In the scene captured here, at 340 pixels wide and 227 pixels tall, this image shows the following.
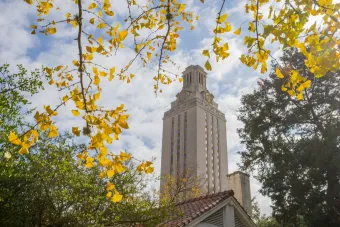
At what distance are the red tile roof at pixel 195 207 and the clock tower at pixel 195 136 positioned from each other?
7068cm

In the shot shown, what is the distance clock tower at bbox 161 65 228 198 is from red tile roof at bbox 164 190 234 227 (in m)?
70.7

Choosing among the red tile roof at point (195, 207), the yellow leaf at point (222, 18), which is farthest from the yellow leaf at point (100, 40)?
the red tile roof at point (195, 207)

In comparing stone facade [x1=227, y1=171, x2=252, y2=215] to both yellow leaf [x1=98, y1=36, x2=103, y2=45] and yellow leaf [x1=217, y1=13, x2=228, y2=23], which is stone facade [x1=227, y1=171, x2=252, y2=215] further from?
yellow leaf [x1=98, y1=36, x2=103, y2=45]

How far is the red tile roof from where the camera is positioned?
11.0 m

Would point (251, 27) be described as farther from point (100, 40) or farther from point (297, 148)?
point (297, 148)

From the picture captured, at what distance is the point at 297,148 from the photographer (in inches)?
834

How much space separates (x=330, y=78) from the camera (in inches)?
879

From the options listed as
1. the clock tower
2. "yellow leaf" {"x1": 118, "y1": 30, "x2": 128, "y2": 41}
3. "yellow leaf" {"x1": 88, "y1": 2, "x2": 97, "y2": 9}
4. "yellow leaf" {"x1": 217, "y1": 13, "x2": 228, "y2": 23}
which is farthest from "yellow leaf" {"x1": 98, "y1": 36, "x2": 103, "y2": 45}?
the clock tower

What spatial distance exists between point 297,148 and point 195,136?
219 ft

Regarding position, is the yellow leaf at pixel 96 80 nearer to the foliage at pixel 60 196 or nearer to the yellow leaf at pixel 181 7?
the yellow leaf at pixel 181 7

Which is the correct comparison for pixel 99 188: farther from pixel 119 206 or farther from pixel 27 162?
pixel 27 162

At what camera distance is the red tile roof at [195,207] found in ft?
36.1

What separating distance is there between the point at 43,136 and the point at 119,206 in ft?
11.4

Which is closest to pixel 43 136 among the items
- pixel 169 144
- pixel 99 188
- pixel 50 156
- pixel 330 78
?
→ pixel 50 156
